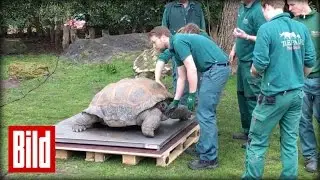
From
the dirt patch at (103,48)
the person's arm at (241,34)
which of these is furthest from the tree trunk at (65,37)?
the person's arm at (241,34)

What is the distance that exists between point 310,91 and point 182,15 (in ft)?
8.47

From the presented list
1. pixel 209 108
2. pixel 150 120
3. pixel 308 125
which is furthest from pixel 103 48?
pixel 308 125

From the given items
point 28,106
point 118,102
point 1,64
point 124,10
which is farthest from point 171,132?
point 124,10

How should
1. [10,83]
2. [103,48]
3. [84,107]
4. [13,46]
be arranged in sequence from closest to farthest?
[84,107] → [10,83] → [103,48] → [13,46]

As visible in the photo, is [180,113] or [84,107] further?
[84,107]

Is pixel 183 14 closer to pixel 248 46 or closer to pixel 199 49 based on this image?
pixel 248 46

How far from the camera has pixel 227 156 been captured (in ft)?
18.0

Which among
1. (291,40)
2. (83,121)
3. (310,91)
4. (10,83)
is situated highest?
(291,40)

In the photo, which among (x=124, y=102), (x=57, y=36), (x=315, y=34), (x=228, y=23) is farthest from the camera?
(x=57, y=36)

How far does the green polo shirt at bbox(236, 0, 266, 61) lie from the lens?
5.53 metres

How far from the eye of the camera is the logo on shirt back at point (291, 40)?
409 centimetres

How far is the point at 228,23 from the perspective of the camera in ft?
→ 31.7

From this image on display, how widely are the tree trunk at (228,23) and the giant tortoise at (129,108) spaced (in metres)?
4.39

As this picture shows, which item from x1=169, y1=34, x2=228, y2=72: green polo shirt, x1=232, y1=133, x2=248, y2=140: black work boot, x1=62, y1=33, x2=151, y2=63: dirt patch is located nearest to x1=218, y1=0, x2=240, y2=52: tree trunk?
x1=62, y1=33, x2=151, y2=63: dirt patch
